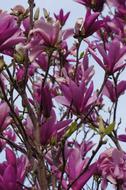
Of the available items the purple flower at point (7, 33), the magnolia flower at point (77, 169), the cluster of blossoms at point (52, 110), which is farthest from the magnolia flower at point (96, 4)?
the magnolia flower at point (77, 169)

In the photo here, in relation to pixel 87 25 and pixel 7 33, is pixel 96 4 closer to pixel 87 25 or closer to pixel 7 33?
pixel 87 25

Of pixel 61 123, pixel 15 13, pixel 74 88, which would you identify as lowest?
pixel 61 123

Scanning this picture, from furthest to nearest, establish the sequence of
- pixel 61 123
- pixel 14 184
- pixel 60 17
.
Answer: pixel 60 17, pixel 61 123, pixel 14 184

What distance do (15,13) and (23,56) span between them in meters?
0.56

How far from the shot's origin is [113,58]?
155cm

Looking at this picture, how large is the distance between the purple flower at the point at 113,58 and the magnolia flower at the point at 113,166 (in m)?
0.30

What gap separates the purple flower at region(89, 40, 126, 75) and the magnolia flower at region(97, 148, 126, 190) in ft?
1.00

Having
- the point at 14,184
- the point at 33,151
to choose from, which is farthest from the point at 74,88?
the point at 14,184

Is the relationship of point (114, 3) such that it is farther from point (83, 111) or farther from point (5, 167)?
point (5, 167)

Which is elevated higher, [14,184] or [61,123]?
[61,123]

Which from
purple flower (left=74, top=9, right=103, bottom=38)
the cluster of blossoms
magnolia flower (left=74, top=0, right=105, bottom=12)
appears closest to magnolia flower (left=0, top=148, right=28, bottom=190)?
the cluster of blossoms

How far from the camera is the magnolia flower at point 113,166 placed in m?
1.59

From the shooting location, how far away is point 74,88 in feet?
4.90

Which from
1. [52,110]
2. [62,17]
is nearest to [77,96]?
[52,110]
